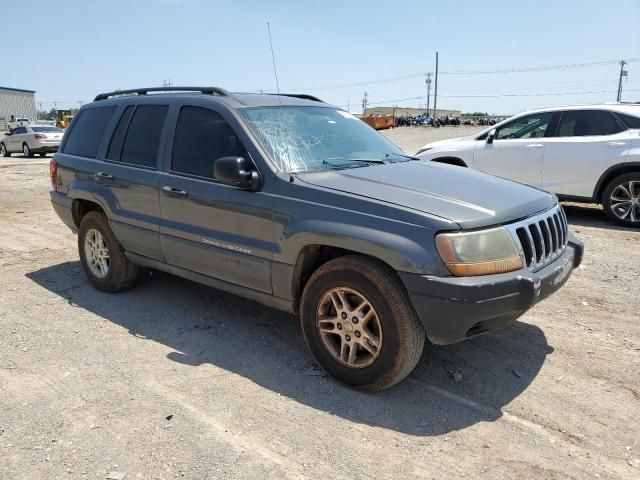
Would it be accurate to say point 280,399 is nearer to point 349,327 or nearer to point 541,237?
point 349,327

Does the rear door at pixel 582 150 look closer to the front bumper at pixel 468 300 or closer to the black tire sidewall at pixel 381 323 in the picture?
the front bumper at pixel 468 300

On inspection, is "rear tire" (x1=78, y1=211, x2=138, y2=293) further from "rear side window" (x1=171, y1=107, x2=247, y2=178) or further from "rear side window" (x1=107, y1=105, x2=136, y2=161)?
"rear side window" (x1=171, y1=107, x2=247, y2=178)

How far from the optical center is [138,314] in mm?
4695

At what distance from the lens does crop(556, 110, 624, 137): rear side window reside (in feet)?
25.6

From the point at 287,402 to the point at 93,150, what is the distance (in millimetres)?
3325

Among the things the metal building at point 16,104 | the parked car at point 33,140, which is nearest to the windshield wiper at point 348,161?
the parked car at point 33,140

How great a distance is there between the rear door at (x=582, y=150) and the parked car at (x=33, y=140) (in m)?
20.5

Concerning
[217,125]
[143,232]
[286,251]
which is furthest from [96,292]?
[286,251]

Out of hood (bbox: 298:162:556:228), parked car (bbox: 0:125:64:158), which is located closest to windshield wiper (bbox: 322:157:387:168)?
hood (bbox: 298:162:556:228)

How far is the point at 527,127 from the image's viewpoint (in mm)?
8508

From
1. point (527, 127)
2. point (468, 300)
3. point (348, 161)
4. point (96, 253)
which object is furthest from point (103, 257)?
point (527, 127)

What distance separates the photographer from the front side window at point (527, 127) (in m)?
8.33

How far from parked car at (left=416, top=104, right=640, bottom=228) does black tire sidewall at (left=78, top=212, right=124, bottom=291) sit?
606 cm

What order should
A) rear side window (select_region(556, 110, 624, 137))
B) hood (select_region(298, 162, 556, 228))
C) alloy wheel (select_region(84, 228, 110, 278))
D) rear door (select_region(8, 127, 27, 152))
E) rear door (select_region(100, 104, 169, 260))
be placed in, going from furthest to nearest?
rear door (select_region(8, 127, 27, 152))
rear side window (select_region(556, 110, 624, 137))
alloy wheel (select_region(84, 228, 110, 278))
rear door (select_region(100, 104, 169, 260))
hood (select_region(298, 162, 556, 228))
